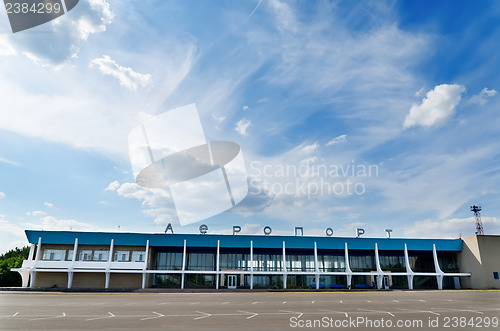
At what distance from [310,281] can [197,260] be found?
17766 mm

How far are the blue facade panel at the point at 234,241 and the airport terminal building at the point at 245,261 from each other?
12 cm

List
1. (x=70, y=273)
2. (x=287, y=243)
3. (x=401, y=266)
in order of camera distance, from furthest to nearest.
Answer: (x=401, y=266) < (x=287, y=243) < (x=70, y=273)

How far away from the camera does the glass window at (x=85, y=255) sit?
47.5 m

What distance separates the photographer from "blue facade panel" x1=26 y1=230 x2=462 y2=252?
4703cm

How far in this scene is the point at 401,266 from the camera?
186ft

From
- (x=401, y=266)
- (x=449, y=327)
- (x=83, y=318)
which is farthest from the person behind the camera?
(x=401, y=266)

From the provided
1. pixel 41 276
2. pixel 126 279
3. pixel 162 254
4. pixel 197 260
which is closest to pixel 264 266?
pixel 197 260

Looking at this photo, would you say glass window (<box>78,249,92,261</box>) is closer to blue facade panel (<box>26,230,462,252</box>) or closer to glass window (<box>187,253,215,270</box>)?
blue facade panel (<box>26,230,462,252</box>)

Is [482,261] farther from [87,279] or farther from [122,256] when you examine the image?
[87,279]

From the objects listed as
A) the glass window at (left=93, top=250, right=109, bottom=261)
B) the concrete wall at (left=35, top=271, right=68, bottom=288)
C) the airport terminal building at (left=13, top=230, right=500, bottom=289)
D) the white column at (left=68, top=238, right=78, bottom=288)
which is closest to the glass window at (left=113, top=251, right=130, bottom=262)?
the airport terminal building at (left=13, top=230, right=500, bottom=289)

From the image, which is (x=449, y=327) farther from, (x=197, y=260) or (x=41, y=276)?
(x=41, y=276)

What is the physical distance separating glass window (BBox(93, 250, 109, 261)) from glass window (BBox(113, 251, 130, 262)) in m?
1.26

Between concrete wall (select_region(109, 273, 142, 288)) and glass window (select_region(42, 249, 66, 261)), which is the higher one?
glass window (select_region(42, 249, 66, 261))

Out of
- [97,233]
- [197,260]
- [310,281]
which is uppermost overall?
[97,233]
